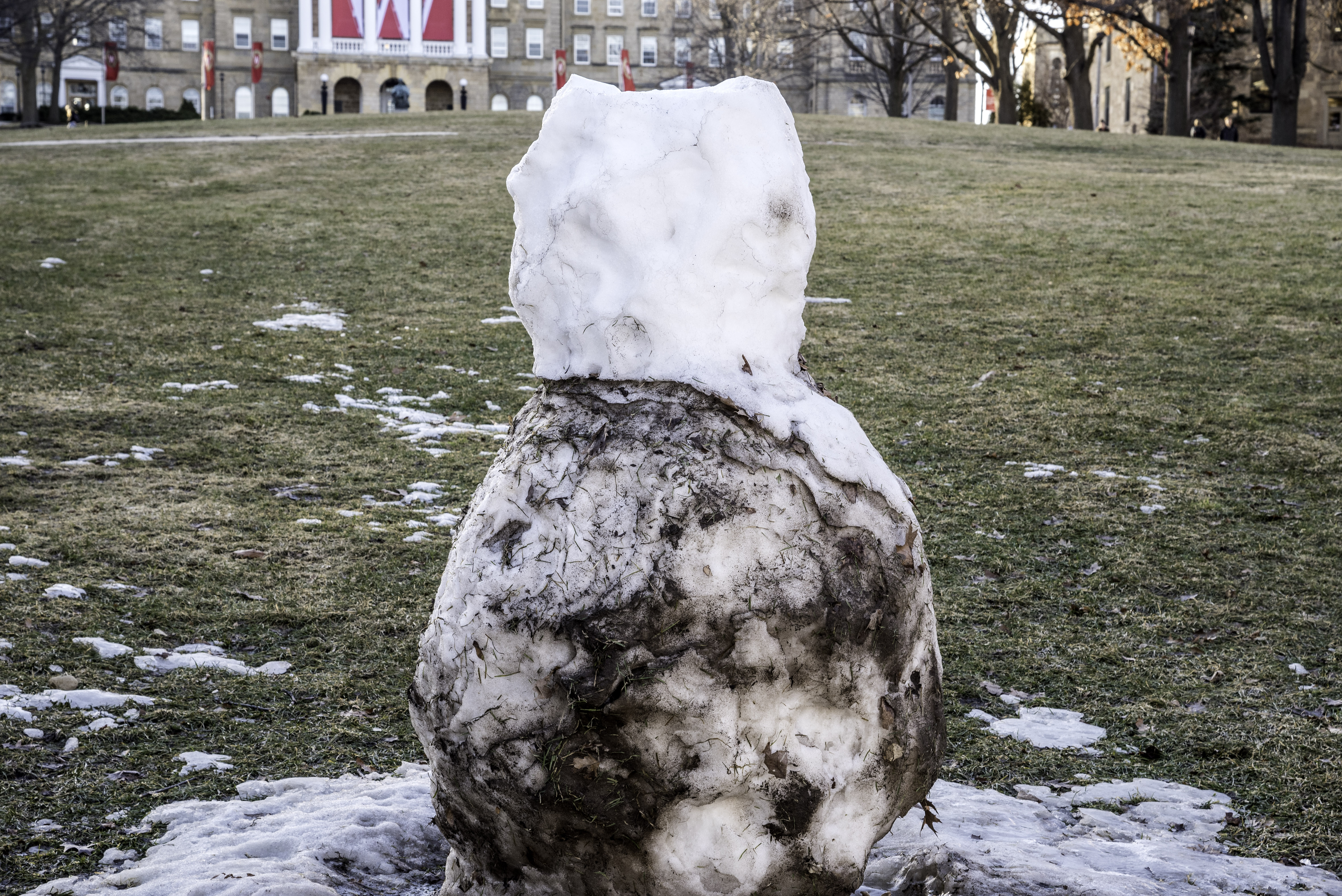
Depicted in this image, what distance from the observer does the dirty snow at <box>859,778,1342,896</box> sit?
11.5 feet

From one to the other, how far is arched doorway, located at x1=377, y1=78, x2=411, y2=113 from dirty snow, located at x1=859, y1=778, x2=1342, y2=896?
217 ft

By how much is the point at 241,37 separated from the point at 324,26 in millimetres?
7700

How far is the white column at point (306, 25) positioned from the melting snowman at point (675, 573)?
232 ft

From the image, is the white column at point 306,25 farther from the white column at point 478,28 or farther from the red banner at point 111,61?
the red banner at point 111,61

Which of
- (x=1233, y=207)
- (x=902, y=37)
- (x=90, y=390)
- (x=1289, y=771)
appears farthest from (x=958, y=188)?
(x=902, y=37)

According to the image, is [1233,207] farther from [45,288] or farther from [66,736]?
[66,736]

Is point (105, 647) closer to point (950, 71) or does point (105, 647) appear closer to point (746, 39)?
point (950, 71)

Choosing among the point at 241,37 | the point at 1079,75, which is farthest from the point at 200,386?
the point at 241,37

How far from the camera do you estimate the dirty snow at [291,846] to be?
11.0ft

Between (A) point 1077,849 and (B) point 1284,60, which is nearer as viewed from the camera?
(A) point 1077,849

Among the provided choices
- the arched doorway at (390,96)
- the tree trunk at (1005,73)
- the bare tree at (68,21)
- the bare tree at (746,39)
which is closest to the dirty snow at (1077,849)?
the bare tree at (746,39)

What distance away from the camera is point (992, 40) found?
37750 millimetres

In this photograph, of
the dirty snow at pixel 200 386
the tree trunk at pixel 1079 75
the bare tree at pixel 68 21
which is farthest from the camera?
the bare tree at pixel 68 21

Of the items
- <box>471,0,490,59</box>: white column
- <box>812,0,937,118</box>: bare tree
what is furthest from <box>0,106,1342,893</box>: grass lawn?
<box>471,0,490,59</box>: white column
